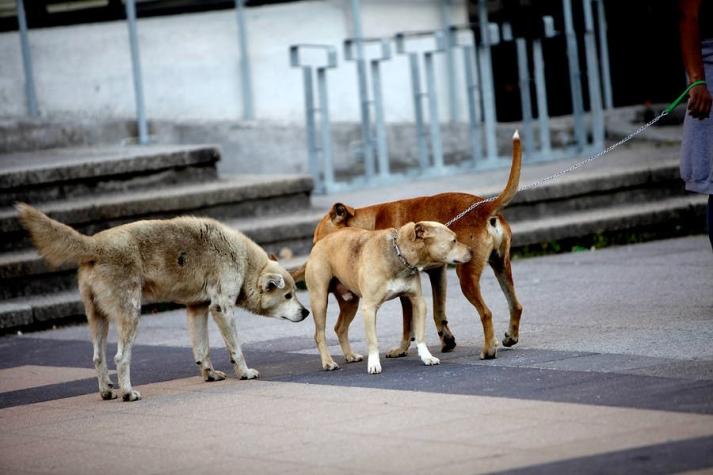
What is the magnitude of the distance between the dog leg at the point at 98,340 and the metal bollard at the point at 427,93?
7243mm

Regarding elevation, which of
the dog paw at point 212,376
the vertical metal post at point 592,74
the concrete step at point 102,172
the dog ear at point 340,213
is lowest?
the dog paw at point 212,376

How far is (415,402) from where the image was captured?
7070mm

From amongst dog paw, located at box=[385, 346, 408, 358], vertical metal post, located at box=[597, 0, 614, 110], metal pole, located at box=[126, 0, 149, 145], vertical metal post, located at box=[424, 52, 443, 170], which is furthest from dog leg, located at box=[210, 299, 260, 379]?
vertical metal post, located at box=[597, 0, 614, 110]

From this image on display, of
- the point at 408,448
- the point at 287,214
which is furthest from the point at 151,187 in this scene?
the point at 408,448

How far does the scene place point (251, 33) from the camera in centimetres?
1559

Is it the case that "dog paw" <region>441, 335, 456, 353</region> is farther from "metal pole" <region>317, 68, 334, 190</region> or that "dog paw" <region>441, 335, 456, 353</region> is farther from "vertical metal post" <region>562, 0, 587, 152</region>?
"vertical metal post" <region>562, 0, 587, 152</region>

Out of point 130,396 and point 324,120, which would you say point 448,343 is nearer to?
point 130,396

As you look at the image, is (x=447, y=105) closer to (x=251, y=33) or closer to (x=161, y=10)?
(x=251, y=33)

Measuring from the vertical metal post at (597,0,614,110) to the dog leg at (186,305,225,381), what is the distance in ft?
32.0

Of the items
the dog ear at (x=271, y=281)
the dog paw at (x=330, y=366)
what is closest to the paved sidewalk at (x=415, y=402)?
the dog paw at (x=330, y=366)

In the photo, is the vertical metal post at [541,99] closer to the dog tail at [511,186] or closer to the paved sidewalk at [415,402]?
the paved sidewalk at [415,402]

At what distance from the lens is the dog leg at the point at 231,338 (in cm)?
844

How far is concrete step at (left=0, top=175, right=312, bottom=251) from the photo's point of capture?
40.9 feet

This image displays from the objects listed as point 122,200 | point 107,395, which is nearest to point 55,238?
point 107,395
